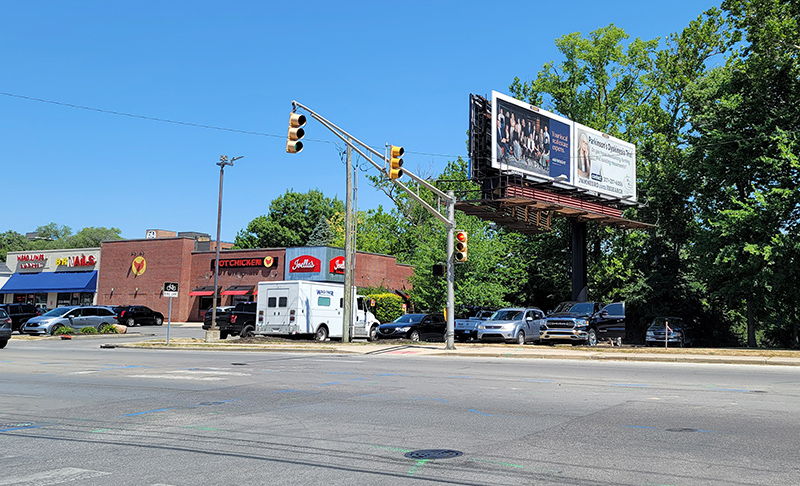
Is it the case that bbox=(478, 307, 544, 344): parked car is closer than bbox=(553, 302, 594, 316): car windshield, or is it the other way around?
bbox=(478, 307, 544, 344): parked car

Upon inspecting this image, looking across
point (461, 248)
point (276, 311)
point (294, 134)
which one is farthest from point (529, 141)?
point (294, 134)

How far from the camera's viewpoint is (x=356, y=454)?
6992 mm

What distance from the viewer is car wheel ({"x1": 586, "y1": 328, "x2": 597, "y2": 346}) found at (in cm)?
3030

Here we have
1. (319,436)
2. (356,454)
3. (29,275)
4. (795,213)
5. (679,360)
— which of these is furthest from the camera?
(29,275)

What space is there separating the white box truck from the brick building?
22874 millimetres

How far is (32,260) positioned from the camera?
66812mm

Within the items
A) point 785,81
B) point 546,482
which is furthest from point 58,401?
point 785,81

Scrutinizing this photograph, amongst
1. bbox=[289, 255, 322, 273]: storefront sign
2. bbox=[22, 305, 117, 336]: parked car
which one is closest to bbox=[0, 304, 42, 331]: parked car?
bbox=[22, 305, 117, 336]: parked car

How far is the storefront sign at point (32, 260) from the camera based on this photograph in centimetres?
6625

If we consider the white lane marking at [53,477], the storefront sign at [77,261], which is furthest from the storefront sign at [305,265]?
the white lane marking at [53,477]

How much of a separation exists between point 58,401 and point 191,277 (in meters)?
49.7

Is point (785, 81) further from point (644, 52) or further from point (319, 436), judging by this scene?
point (319, 436)

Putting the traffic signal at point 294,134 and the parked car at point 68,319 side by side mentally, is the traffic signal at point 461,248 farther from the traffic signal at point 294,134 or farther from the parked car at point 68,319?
the parked car at point 68,319

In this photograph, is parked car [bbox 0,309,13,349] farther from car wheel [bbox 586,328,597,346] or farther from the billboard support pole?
the billboard support pole
